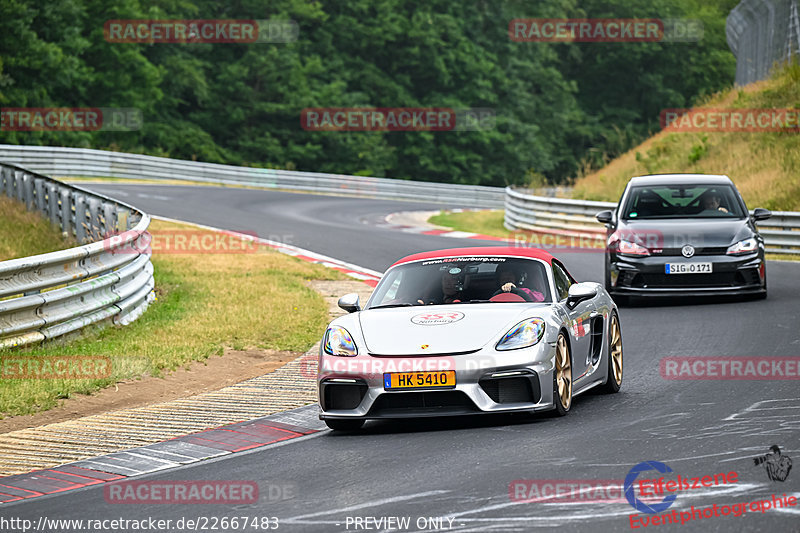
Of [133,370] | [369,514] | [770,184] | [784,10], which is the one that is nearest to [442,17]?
[784,10]

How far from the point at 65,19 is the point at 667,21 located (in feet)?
151

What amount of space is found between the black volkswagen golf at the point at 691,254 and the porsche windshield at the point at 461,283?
587cm

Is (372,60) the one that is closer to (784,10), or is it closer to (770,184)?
(784,10)

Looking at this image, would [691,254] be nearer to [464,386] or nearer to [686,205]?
[686,205]

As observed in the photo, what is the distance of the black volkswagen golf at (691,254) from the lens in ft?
49.2

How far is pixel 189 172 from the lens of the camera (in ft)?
143

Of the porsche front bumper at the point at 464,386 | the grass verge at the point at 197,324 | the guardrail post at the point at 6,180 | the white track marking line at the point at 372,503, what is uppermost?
the guardrail post at the point at 6,180

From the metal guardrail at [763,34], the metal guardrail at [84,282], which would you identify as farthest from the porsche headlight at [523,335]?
the metal guardrail at [763,34]

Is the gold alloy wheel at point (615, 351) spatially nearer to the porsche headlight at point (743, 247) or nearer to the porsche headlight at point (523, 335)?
the porsche headlight at point (523, 335)

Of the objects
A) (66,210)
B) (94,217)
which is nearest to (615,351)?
(94,217)

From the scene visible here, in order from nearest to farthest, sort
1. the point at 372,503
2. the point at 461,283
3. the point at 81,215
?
1. the point at 372,503
2. the point at 461,283
3. the point at 81,215

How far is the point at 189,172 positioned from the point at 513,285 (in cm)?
3544

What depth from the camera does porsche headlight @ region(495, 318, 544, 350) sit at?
328 inches

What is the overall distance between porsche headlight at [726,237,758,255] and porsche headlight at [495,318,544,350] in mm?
7178
